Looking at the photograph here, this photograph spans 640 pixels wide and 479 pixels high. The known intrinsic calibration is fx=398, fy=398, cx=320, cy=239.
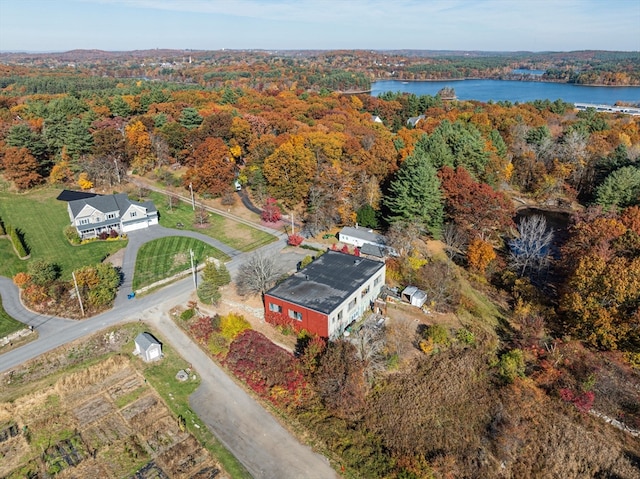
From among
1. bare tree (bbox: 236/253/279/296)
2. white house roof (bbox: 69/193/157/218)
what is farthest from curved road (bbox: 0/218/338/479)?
white house roof (bbox: 69/193/157/218)

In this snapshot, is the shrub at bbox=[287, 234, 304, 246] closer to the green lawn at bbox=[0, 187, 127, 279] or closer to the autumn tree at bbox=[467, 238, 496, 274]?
the autumn tree at bbox=[467, 238, 496, 274]

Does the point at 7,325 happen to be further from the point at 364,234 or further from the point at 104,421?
the point at 364,234

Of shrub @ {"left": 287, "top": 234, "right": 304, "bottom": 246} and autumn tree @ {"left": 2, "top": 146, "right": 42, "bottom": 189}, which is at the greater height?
Result: autumn tree @ {"left": 2, "top": 146, "right": 42, "bottom": 189}

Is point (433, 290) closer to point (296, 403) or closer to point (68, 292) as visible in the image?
point (296, 403)

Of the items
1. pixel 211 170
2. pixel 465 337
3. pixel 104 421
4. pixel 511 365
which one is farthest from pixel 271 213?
pixel 511 365

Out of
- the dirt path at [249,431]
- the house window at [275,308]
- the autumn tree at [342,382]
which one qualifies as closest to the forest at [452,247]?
the autumn tree at [342,382]

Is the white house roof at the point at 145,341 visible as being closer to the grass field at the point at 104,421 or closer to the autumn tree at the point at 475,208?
the grass field at the point at 104,421
